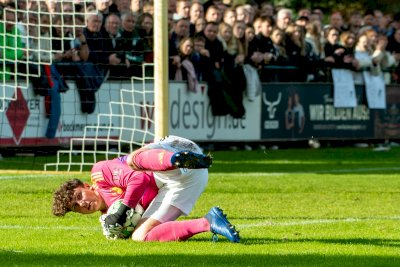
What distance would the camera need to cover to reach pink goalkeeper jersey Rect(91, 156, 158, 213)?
1050 centimetres

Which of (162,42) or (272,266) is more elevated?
(162,42)

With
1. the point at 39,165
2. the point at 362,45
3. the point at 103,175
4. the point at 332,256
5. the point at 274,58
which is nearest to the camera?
the point at 332,256

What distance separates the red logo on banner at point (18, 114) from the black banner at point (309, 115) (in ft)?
18.8

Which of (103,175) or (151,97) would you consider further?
(151,97)

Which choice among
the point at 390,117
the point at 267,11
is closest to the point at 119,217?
the point at 267,11

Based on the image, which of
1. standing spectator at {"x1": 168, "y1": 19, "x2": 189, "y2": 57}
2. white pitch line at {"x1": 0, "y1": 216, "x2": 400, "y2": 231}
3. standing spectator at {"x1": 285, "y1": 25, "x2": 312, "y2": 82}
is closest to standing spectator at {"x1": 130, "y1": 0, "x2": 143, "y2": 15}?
standing spectator at {"x1": 168, "y1": 19, "x2": 189, "y2": 57}

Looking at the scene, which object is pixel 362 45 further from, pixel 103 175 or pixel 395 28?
pixel 103 175

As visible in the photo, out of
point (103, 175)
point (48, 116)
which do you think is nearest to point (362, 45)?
point (48, 116)

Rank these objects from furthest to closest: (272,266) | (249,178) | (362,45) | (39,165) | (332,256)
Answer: (362,45) < (39,165) < (249,178) < (332,256) < (272,266)

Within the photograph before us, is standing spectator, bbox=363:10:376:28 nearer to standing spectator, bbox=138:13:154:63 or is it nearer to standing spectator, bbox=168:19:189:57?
standing spectator, bbox=168:19:189:57

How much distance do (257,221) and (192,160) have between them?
3.13 metres

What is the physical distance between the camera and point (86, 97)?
20.5m

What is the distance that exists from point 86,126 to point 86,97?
0.55 meters

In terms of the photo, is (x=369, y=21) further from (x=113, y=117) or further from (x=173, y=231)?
(x=173, y=231)
